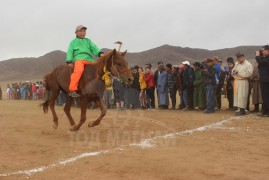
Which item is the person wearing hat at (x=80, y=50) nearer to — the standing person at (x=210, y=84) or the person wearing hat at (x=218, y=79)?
the standing person at (x=210, y=84)

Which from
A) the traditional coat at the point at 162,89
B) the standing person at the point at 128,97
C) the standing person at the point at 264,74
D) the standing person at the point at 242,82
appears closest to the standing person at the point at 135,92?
the standing person at the point at 128,97

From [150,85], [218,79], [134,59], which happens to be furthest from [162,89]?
[134,59]

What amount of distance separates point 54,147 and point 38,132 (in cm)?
232

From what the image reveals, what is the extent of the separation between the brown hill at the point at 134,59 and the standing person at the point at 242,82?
251 ft

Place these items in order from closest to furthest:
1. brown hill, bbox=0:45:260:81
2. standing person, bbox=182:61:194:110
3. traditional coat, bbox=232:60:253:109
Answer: traditional coat, bbox=232:60:253:109
standing person, bbox=182:61:194:110
brown hill, bbox=0:45:260:81

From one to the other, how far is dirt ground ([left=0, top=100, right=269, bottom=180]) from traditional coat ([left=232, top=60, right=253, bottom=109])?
174 centimetres

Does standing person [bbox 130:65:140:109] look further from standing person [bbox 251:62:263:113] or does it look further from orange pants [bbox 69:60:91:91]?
orange pants [bbox 69:60:91:91]

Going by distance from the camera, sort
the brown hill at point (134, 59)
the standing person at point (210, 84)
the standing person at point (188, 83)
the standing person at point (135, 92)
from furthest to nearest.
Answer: the brown hill at point (134, 59)
the standing person at point (135, 92)
the standing person at point (188, 83)
the standing person at point (210, 84)

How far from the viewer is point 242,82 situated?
40.0 feet

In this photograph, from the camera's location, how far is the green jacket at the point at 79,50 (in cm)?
919

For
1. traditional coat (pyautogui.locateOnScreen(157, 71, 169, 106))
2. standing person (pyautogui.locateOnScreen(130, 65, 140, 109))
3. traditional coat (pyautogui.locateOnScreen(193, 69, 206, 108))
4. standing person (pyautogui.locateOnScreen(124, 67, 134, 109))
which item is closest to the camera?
traditional coat (pyautogui.locateOnScreen(193, 69, 206, 108))

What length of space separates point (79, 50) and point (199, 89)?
253 inches

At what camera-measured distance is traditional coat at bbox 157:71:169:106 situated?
1564 centimetres

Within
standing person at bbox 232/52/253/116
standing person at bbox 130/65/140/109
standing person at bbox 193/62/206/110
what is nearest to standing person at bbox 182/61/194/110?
standing person at bbox 193/62/206/110
